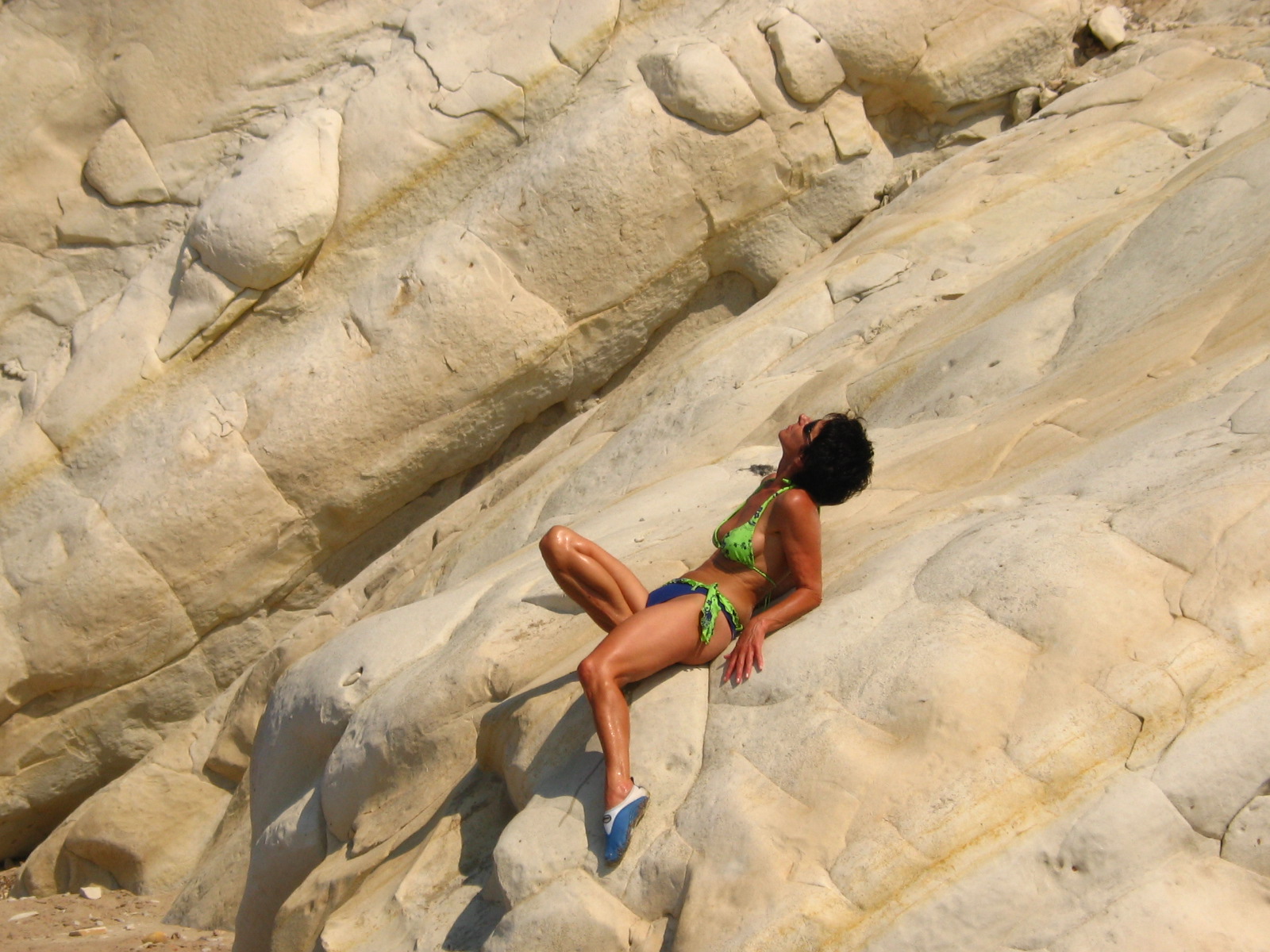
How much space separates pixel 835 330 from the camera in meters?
6.83

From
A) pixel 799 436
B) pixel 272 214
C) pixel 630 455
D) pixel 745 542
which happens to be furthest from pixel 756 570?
pixel 272 214

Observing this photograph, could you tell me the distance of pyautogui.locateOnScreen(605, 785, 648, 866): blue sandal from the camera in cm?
310

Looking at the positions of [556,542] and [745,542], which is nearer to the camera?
[745,542]

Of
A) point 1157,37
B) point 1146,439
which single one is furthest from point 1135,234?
point 1157,37

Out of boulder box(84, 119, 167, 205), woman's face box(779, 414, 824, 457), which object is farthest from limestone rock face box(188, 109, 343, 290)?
woman's face box(779, 414, 824, 457)

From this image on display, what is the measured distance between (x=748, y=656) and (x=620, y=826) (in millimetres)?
608

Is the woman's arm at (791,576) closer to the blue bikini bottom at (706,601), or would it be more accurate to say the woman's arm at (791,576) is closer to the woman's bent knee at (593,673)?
the blue bikini bottom at (706,601)

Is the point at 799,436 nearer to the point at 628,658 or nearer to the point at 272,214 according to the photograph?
the point at 628,658

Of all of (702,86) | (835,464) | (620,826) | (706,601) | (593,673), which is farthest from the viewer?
(702,86)

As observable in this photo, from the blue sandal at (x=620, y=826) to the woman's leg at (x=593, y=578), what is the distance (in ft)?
2.81

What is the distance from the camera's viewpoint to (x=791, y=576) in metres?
3.70

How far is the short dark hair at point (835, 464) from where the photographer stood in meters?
3.70

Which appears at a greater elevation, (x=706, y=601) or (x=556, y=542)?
(x=556, y=542)

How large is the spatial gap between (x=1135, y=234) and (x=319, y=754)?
4.50 meters
